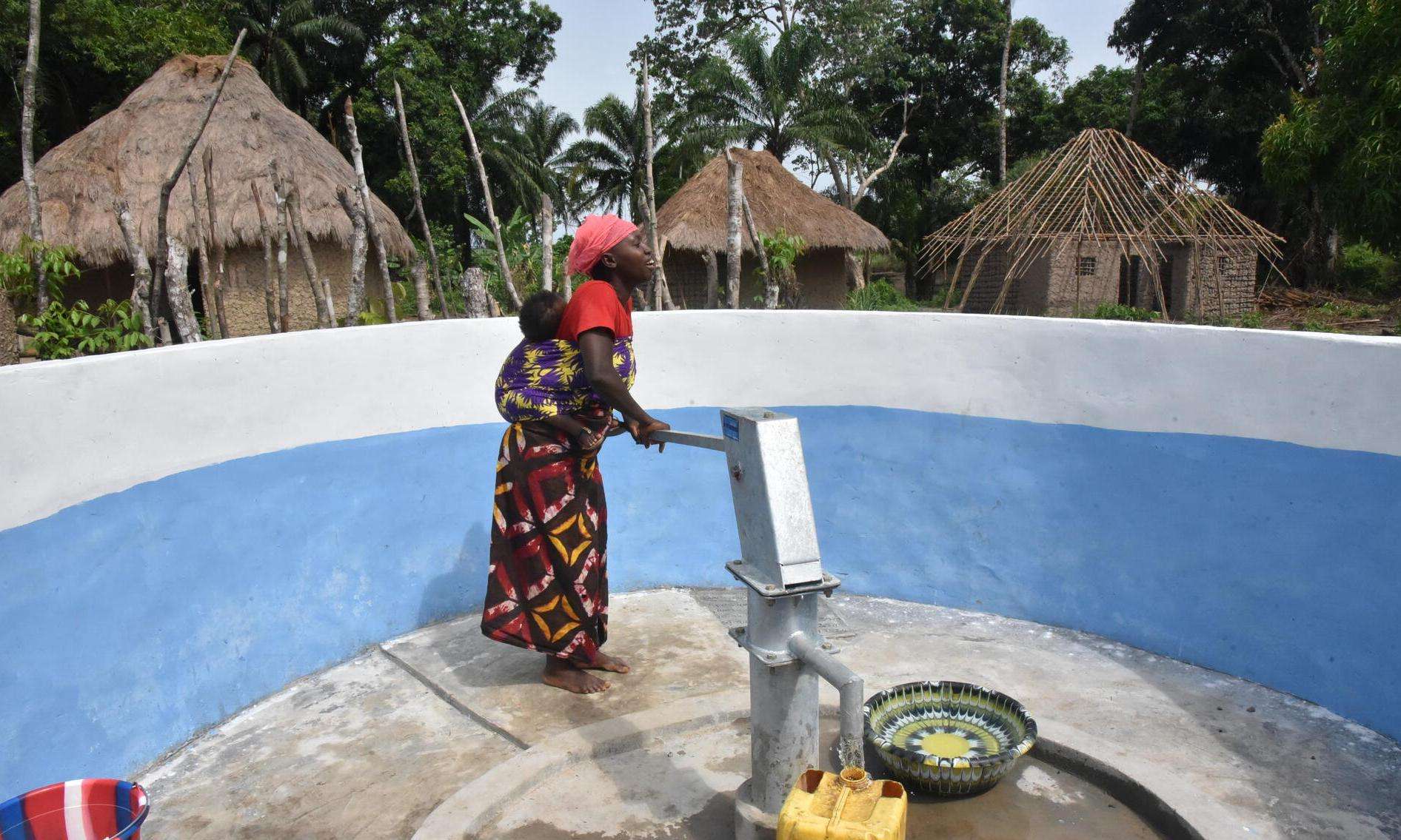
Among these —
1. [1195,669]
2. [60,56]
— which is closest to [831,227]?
[60,56]

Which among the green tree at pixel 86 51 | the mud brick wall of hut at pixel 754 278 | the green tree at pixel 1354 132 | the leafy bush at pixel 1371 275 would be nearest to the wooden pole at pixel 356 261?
the mud brick wall of hut at pixel 754 278

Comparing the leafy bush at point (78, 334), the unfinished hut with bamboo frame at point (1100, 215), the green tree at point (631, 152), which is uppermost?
the green tree at point (631, 152)

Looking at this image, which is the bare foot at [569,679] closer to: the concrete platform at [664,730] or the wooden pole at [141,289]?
the concrete platform at [664,730]

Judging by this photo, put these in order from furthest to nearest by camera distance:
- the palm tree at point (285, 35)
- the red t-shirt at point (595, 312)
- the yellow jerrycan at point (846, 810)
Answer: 1. the palm tree at point (285, 35)
2. the red t-shirt at point (595, 312)
3. the yellow jerrycan at point (846, 810)

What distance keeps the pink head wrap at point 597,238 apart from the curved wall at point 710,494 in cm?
102

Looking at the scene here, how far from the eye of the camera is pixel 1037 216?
46.0 feet

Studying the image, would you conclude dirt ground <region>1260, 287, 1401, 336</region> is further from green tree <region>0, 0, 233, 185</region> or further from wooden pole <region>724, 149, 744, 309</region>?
green tree <region>0, 0, 233, 185</region>

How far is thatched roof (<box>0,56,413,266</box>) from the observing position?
1250 centimetres

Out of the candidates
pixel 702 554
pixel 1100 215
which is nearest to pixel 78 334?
pixel 702 554

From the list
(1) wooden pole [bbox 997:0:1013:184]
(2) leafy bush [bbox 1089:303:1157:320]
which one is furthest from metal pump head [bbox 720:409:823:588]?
(1) wooden pole [bbox 997:0:1013:184]

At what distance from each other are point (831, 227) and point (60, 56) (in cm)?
1417

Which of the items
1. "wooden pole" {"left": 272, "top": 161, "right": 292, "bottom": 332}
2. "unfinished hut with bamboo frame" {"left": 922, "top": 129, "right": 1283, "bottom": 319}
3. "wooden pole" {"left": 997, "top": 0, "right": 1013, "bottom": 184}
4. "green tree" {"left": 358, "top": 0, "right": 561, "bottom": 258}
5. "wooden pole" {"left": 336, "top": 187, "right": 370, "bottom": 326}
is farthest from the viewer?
"wooden pole" {"left": 997, "top": 0, "right": 1013, "bottom": 184}

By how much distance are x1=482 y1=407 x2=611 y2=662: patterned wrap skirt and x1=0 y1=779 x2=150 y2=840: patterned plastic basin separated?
1304mm

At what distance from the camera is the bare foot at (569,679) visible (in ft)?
10.8
